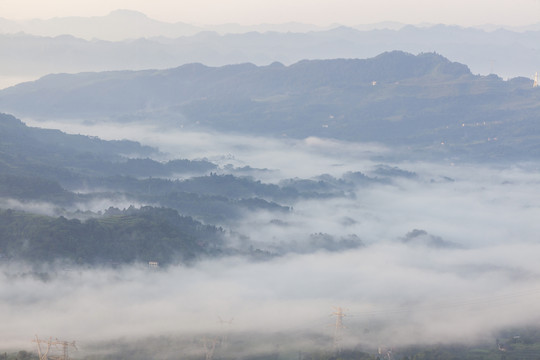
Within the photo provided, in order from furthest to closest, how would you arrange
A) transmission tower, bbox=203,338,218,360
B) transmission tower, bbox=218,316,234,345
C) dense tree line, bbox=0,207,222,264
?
dense tree line, bbox=0,207,222,264 < transmission tower, bbox=218,316,234,345 < transmission tower, bbox=203,338,218,360

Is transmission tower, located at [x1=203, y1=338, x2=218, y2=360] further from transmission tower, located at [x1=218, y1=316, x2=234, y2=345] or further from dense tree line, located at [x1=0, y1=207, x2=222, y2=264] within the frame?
dense tree line, located at [x1=0, y1=207, x2=222, y2=264]

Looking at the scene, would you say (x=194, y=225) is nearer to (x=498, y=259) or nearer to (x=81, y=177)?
(x=81, y=177)

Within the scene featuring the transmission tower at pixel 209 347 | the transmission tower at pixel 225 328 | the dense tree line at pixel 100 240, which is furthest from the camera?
the dense tree line at pixel 100 240

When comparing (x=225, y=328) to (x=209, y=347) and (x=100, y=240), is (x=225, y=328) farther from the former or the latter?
(x=100, y=240)

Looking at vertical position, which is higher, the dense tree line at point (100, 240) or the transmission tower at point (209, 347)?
the dense tree line at point (100, 240)

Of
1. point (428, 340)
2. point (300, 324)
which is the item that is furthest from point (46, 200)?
point (428, 340)

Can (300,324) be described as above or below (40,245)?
below

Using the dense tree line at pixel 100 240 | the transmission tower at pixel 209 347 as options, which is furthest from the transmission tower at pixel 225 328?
the dense tree line at pixel 100 240

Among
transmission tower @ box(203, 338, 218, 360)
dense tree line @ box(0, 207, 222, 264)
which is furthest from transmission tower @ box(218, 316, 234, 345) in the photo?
dense tree line @ box(0, 207, 222, 264)

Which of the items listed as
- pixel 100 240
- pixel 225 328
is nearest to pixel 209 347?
pixel 225 328

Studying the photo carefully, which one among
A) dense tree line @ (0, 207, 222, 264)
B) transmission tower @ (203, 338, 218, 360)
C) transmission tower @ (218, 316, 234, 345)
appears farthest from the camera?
dense tree line @ (0, 207, 222, 264)

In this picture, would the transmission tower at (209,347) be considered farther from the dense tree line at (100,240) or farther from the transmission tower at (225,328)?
the dense tree line at (100,240)
